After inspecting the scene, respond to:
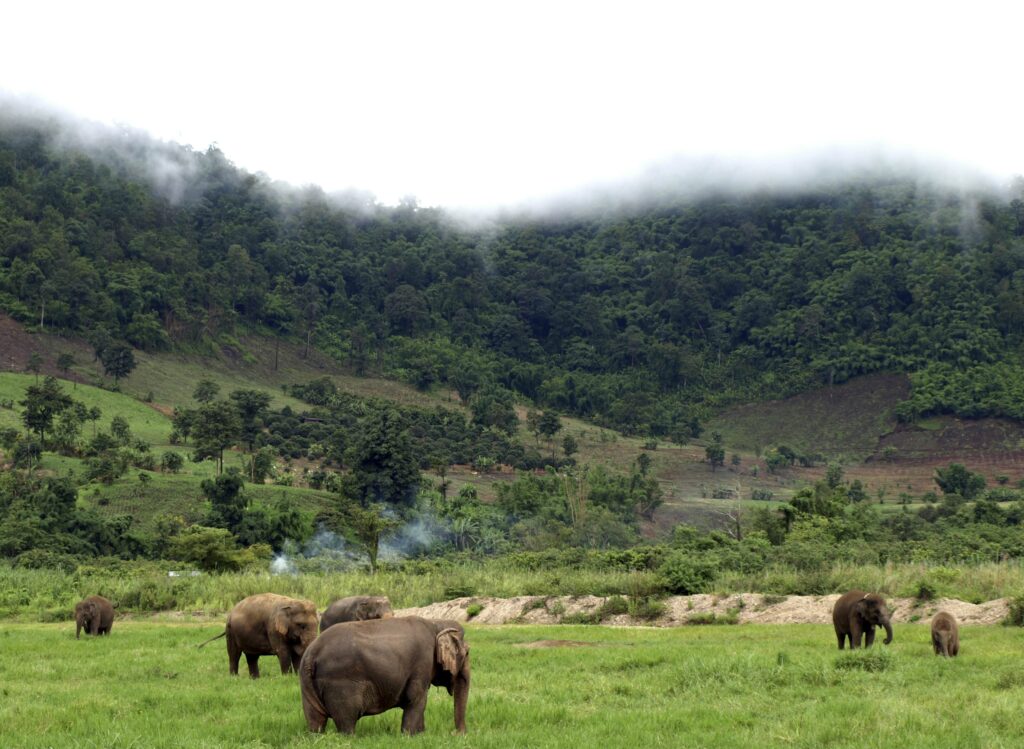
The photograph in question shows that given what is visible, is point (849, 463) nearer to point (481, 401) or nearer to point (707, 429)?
point (707, 429)

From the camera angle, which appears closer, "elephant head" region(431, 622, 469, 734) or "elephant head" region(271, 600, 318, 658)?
"elephant head" region(431, 622, 469, 734)

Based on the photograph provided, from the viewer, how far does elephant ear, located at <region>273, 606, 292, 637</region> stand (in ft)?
47.7

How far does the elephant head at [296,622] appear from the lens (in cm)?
1459

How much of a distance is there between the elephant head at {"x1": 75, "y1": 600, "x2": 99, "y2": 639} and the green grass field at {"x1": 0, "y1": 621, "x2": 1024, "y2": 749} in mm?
3196

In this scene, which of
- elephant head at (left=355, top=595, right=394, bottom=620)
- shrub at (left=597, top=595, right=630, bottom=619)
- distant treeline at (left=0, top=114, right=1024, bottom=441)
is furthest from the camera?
distant treeline at (left=0, top=114, right=1024, bottom=441)

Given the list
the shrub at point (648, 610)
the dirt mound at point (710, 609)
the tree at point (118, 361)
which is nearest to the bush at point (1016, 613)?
the dirt mound at point (710, 609)

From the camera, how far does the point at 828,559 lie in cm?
3581

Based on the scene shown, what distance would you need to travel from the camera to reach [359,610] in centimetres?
1595

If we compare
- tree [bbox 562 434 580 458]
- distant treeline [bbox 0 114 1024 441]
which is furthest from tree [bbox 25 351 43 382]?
tree [bbox 562 434 580 458]

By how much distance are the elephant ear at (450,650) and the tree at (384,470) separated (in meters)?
61.1

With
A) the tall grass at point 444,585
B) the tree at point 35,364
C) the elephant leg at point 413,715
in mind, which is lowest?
the tall grass at point 444,585

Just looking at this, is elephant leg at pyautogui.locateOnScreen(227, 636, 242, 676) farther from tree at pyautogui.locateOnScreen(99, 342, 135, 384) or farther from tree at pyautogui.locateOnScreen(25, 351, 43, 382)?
tree at pyautogui.locateOnScreen(99, 342, 135, 384)

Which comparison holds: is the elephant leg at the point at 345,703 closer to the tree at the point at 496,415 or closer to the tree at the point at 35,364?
the tree at the point at 35,364

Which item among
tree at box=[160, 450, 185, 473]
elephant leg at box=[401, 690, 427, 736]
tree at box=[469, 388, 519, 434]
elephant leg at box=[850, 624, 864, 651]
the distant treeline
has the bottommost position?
elephant leg at box=[850, 624, 864, 651]
